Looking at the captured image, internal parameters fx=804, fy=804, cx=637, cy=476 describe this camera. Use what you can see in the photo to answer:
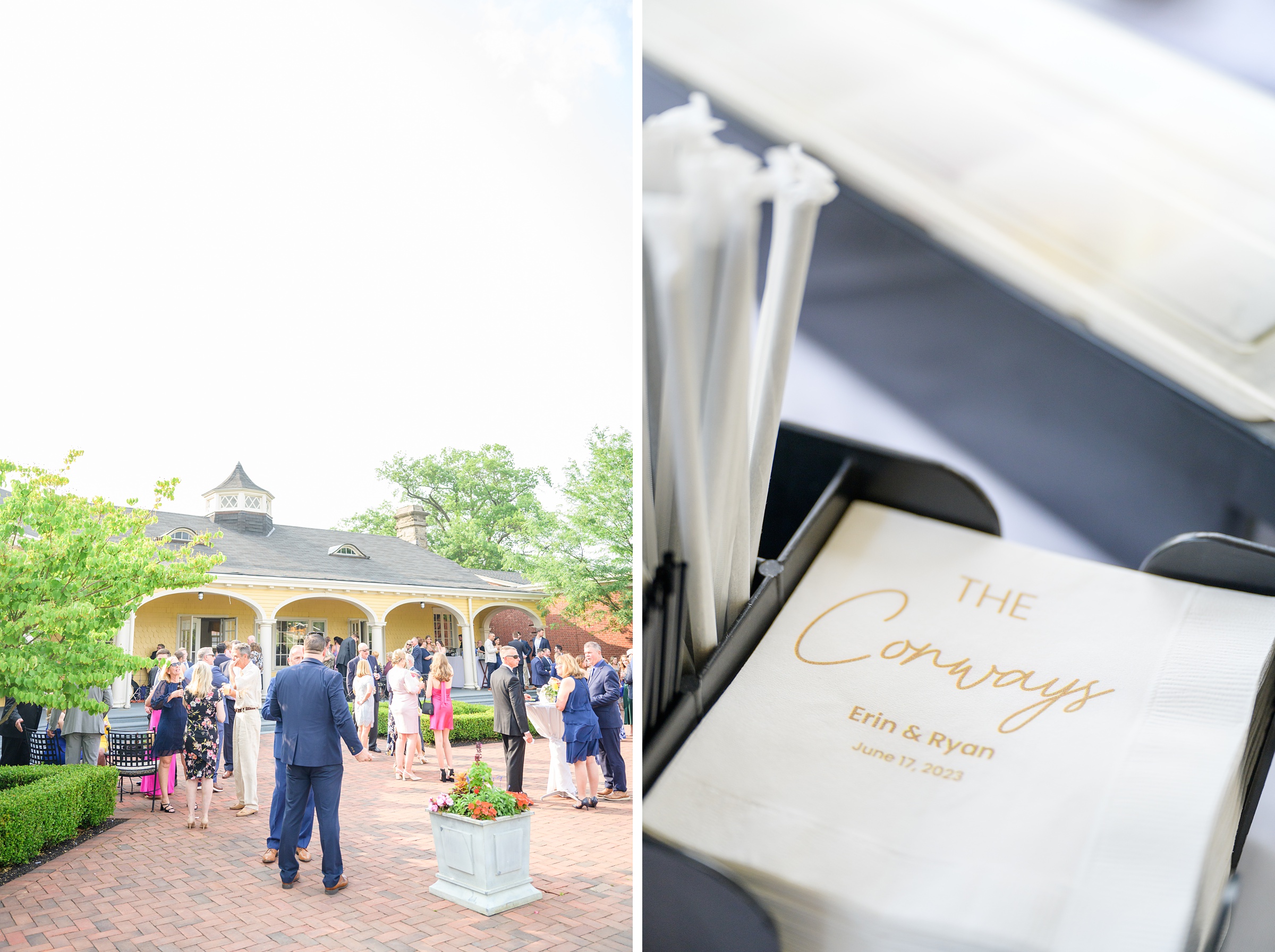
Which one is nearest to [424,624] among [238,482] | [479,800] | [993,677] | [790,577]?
[479,800]

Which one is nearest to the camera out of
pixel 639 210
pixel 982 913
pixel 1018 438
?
pixel 982 913

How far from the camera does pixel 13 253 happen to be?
1658 mm

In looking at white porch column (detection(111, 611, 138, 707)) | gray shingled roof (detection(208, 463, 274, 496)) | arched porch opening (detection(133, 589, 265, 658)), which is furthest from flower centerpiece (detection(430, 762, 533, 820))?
gray shingled roof (detection(208, 463, 274, 496))

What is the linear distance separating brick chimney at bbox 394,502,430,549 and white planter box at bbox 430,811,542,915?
610 mm

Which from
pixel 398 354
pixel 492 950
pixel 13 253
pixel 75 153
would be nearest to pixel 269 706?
pixel 492 950

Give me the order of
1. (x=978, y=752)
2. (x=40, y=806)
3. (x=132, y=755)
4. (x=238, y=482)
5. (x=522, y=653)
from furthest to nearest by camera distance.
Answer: (x=522, y=653) → (x=238, y=482) → (x=132, y=755) → (x=40, y=806) → (x=978, y=752)

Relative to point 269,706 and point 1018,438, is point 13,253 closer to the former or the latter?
point 269,706

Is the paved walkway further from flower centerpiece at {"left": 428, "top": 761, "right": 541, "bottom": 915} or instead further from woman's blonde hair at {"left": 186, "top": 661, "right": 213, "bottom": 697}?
woman's blonde hair at {"left": 186, "top": 661, "right": 213, "bottom": 697}

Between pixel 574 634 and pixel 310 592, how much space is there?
2.03 ft

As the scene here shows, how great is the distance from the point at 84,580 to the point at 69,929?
0.65 m

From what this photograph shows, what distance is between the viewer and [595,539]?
199 cm

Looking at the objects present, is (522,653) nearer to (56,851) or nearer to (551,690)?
(551,690)

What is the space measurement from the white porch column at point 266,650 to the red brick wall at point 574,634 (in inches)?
20.8

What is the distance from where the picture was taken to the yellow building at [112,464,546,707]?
5.45ft
